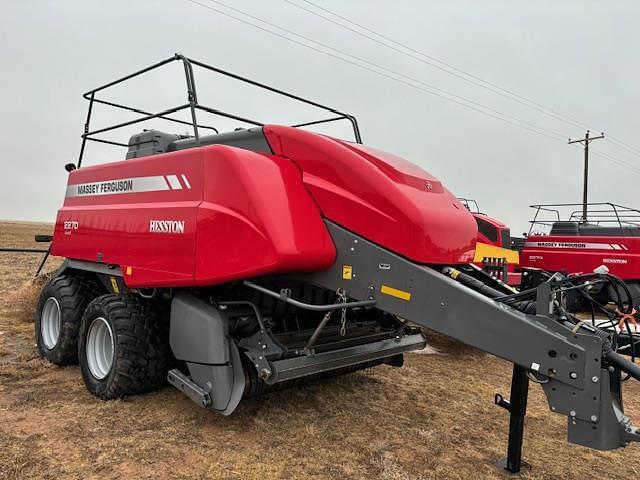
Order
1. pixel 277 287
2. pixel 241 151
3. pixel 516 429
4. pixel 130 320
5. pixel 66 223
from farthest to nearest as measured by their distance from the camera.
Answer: pixel 66 223 < pixel 130 320 < pixel 277 287 < pixel 241 151 < pixel 516 429

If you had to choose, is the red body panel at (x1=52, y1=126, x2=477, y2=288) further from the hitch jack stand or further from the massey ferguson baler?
the hitch jack stand

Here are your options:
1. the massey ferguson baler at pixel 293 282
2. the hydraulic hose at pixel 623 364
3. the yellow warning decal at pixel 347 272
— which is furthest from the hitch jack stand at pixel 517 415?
the yellow warning decal at pixel 347 272

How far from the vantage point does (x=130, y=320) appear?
3.99m

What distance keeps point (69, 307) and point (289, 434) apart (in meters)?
2.59

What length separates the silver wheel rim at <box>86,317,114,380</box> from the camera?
421cm

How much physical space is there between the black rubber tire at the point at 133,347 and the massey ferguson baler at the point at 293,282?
11mm

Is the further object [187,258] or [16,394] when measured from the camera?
[16,394]

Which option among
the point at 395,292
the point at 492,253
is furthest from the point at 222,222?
the point at 492,253

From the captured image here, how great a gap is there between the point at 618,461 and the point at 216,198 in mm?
3162

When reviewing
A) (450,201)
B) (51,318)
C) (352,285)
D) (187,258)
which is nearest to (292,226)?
(352,285)

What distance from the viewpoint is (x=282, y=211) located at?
3.22 metres

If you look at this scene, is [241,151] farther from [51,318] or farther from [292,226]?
[51,318]

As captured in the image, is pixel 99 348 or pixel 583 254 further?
pixel 583 254

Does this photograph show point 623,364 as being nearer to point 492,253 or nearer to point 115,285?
point 115,285
